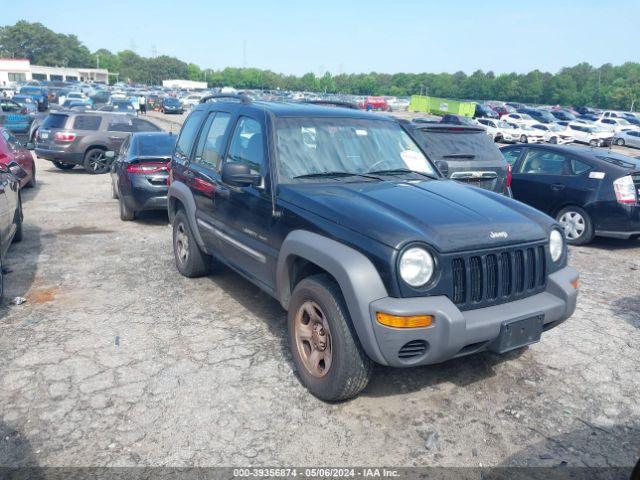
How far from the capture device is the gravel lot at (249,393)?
127 inches

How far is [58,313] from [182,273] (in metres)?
1.47

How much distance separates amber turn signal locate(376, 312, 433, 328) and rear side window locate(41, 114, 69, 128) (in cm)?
1387

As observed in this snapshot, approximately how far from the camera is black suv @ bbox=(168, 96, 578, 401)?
3203 millimetres

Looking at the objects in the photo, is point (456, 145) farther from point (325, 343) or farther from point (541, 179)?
point (325, 343)

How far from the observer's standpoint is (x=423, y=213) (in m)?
3.57

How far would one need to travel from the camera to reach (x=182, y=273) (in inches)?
248

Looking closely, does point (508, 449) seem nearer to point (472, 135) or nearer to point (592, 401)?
point (592, 401)

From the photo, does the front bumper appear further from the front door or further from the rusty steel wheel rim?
the front door

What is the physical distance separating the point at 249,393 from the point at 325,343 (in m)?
0.67

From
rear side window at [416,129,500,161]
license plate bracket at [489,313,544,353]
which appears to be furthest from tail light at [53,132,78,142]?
license plate bracket at [489,313,544,353]

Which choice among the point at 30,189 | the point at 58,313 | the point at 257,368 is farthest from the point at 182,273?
the point at 30,189

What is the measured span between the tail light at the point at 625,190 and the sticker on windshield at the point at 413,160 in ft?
14.7

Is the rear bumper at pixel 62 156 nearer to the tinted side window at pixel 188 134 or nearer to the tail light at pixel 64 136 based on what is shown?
the tail light at pixel 64 136

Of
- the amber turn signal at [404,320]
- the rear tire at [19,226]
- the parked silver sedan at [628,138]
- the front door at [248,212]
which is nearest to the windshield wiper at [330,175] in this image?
the front door at [248,212]
